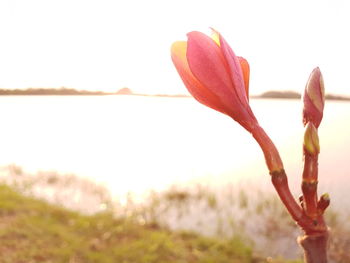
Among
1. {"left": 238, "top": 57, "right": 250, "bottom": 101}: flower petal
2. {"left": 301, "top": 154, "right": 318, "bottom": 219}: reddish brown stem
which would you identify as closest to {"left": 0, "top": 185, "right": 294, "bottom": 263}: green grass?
{"left": 238, "top": 57, "right": 250, "bottom": 101}: flower petal

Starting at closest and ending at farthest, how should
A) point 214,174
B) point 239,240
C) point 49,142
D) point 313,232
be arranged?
point 313,232 → point 239,240 → point 214,174 → point 49,142

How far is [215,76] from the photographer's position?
21.5 inches

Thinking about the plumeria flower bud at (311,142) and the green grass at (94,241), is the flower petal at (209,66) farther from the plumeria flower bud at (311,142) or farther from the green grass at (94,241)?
the green grass at (94,241)

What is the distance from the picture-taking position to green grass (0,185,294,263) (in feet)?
19.2

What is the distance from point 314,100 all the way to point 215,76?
0.10 metres

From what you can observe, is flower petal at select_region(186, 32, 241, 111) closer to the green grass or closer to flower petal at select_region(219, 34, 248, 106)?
flower petal at select_region(219, 34, 248, 106)

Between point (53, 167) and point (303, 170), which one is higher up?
point (303, 170)

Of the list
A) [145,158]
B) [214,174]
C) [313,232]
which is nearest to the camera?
[313,232]

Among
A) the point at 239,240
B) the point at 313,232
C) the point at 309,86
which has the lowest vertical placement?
the point at 239,240

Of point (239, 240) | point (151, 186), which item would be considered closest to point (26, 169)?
point (151, 186)

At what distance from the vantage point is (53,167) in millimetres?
13016

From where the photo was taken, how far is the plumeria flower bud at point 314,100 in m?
0.54

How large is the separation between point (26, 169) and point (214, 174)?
4.32 metres

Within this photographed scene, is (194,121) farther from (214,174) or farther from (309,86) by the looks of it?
(309,86)
